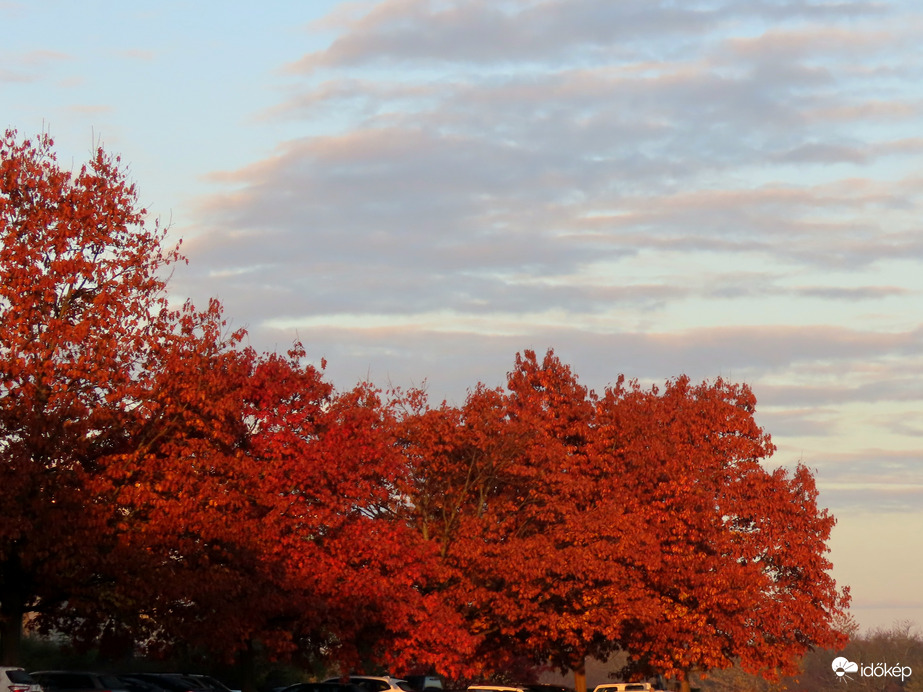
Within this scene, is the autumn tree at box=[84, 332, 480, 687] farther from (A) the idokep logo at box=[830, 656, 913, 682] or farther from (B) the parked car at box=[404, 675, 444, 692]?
(A) the idokep logo at box=[830, 656, 913, 682]

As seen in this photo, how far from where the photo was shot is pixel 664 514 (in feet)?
179

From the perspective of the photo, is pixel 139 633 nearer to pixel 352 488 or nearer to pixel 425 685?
pixel 352 488

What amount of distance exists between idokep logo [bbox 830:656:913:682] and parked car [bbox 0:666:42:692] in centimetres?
9114

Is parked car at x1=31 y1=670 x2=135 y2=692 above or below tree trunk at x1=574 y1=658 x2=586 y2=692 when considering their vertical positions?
above

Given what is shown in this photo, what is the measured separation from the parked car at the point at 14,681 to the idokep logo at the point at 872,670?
91.1m

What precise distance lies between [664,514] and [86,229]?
27.5 m

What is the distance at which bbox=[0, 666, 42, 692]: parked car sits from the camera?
101 feet

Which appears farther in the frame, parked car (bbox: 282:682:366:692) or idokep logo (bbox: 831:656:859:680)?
idokep logo (bbox: 831:656:859:680)

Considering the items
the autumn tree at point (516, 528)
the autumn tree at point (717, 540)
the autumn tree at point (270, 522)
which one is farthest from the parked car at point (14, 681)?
the autumn tree at point (717, 540)

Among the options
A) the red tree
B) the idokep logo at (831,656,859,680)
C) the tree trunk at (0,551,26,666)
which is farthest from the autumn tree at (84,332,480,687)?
the idokep logo at (831,656,859,680)

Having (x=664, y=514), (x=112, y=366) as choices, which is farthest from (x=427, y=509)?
(x=112, y=366)

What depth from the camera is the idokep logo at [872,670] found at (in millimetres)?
111750

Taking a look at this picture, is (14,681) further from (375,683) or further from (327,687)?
(375,683)

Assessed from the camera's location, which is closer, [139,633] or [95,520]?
[95,520]
